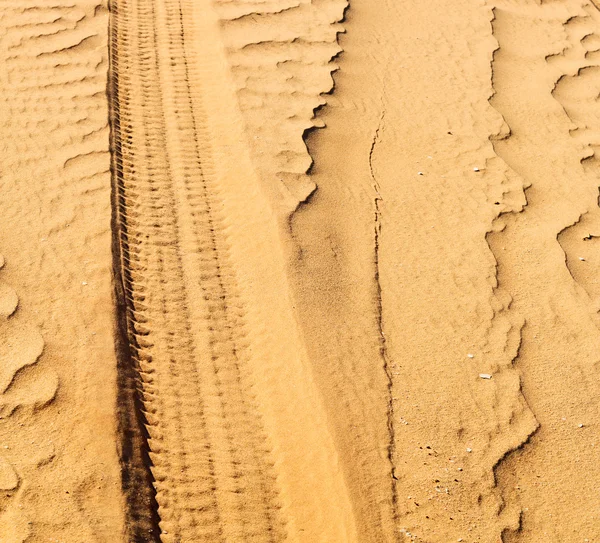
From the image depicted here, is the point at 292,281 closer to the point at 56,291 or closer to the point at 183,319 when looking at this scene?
the point at 183,319

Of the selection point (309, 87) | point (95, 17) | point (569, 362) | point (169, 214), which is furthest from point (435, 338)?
point (95, 17)

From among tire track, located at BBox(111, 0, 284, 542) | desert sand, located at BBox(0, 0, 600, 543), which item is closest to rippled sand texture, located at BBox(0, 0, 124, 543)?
desert sand, located at BBox(0, 0, 600, 543)

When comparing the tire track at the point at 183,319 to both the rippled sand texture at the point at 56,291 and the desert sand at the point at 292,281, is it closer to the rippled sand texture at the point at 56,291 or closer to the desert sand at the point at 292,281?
the desert sand at the point at 292,281

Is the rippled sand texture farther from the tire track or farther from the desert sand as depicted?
the tire track

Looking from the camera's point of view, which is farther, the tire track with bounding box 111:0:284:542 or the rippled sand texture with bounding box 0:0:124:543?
the tire track with bounding box 111:0:284:542

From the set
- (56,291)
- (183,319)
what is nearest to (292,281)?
(183,319)

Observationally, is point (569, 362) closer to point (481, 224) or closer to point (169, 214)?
point (481, 224)

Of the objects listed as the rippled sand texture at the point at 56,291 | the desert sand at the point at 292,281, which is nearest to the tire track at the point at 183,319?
the desert sand at the point at 292,281
